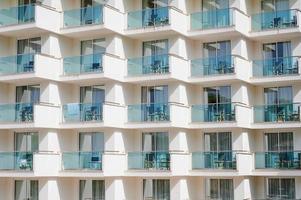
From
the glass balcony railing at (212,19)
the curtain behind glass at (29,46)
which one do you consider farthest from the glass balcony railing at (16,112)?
the glass balcony railing at (212,19)

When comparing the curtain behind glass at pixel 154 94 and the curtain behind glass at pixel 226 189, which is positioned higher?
the curtain behind glass at pixel 154 94

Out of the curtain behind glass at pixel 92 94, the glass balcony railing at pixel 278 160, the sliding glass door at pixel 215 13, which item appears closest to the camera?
the glass balcony railing at pixel 278 160

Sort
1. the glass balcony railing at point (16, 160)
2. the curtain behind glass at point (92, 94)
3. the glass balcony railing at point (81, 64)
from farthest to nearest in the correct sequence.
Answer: the curtain behind glass at point (92, 94)
the glass balcony railing at point (81, 64)
the glass balcony railing at point (16, 160)

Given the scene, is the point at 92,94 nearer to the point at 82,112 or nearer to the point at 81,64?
the point at 82,112

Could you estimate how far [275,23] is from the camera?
3406 centimetres

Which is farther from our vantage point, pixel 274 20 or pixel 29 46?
pixel 29 46

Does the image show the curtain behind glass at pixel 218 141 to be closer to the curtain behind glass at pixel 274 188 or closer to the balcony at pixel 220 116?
the balcony at pixel 220 116

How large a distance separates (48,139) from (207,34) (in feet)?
34.0

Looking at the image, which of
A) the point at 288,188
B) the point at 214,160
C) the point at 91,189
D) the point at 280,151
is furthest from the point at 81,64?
the point at 288,188

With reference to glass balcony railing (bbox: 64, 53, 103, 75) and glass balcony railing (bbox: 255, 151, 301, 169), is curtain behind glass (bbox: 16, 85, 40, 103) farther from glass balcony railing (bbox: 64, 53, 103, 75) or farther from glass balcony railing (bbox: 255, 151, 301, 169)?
glass balcony railing (bbox: 255, 151, 301, 169)

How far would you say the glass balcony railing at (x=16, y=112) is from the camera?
34562 millimetres

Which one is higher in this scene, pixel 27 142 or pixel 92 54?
pixel 92 54

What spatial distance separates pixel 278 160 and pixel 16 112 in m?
14.5

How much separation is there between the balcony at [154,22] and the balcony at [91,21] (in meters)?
0.67
